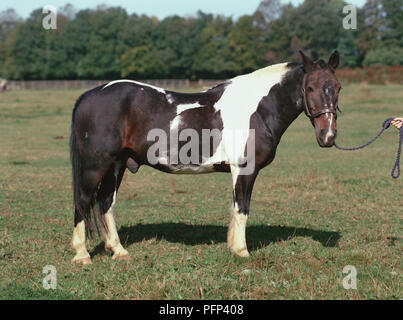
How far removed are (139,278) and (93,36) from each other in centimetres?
7512

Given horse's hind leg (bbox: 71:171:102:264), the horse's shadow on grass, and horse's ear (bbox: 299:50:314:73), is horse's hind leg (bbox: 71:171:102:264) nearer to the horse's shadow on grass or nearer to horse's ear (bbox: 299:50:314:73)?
the horse's shadow on grass

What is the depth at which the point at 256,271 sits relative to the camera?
531 centimetres

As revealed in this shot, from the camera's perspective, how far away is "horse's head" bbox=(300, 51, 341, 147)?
17.7 ft

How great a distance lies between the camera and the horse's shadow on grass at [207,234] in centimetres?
674

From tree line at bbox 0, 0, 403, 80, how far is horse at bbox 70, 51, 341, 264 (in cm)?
6144

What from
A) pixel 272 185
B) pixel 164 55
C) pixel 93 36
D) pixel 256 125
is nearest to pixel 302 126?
pixel 272 185

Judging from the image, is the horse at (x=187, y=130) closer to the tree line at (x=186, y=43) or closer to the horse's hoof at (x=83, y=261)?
the horse's hoof at (x=83, y=261)

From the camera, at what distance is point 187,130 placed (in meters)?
5.75

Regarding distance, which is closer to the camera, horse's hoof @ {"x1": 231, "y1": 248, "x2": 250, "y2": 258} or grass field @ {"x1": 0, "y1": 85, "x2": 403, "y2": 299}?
grass field @ {"x1": 0, "y1": 85, "x2": 403, "y2": 299}

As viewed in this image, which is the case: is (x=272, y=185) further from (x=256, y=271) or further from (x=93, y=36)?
(x=93, y=36)

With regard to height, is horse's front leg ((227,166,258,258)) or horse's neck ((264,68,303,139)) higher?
horse's neck ((264,68,303,139))

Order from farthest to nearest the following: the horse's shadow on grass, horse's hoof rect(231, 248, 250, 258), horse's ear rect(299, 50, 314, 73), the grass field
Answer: the horse's shadow on grass
horse's hoof rect(231, 248, 250, 258)
horse's ear rect(299, 50, 314, 73)
the grass field

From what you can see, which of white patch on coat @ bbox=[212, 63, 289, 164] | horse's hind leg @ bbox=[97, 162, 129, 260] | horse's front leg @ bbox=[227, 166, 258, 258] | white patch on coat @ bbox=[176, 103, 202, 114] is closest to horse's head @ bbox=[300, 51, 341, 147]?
white patch on coat @ bbox=[212, 63, 289, 164]

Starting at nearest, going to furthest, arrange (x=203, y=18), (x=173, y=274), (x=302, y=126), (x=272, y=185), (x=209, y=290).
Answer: (x=209, y=290)
(x=173, y=274)
(x=272, y=185)
(x=302, y=126)
(x=203, y=18)
